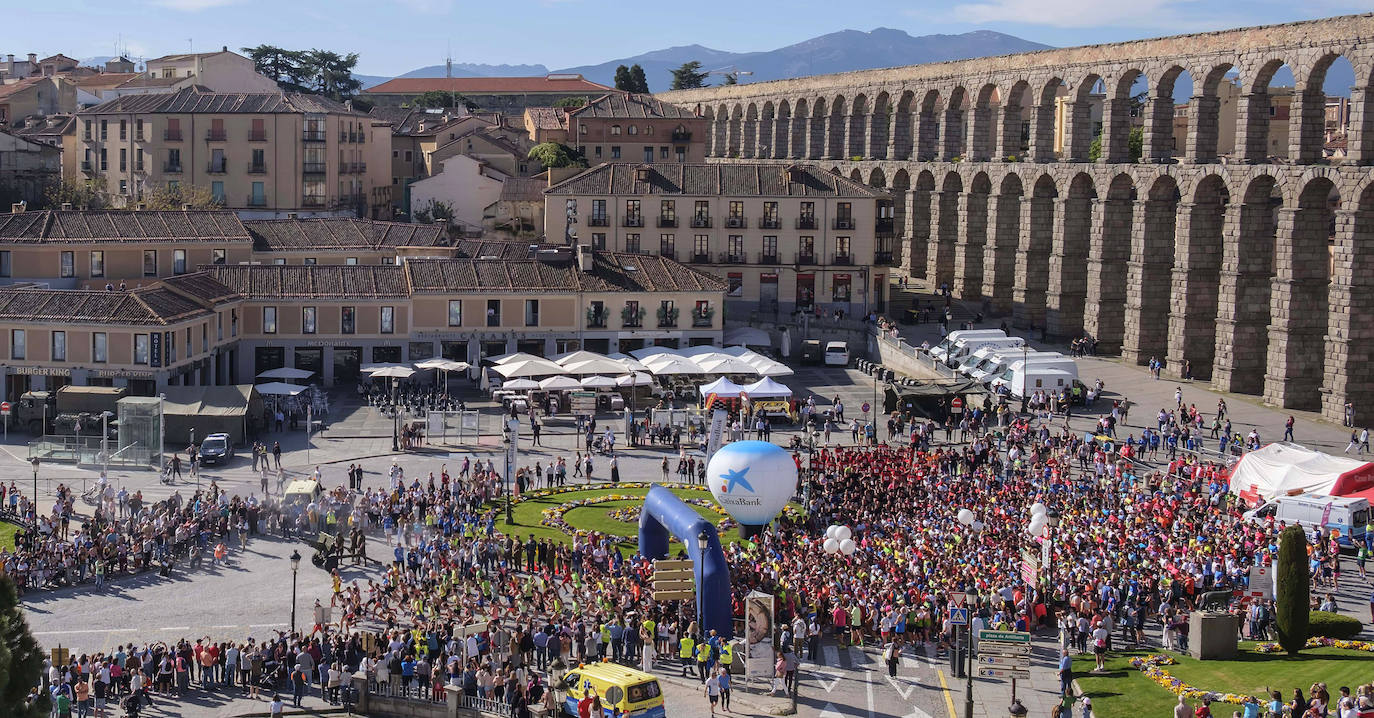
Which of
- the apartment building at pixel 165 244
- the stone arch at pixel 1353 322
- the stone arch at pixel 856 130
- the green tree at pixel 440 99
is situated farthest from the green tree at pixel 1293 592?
the green tree at pixel 440 99

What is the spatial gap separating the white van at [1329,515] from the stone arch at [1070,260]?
4037cm

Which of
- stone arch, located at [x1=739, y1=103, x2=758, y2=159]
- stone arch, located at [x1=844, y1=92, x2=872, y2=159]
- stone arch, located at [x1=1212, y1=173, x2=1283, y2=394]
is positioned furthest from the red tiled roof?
stone arch, located at [x1=1212, y1=173, x2=1283, y2=394]

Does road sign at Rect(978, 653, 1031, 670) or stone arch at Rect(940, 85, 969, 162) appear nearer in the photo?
road sign at Rect(978, 653, 1031, 670)

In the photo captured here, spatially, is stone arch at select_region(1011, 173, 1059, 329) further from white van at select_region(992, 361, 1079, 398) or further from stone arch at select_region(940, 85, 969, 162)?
white van at select_region(992, 361, 1079, 398)

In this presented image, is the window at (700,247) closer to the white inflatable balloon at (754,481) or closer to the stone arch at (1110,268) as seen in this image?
the stone arch at (1110,268)

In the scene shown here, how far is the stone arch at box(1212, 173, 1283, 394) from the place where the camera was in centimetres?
7494

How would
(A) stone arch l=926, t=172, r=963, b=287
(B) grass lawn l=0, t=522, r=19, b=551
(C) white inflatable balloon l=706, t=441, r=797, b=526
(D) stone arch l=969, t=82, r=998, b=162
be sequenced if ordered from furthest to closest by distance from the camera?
(A) stone arch l=926, t=172, r=963, b=287 < (D) stone arch l=969, t=82, r=998, b=162 < (B) grass lawn l=0, t=522, r=19, b=551 < (C) white inflatable balloon l=706, t=441, r=797, b=526

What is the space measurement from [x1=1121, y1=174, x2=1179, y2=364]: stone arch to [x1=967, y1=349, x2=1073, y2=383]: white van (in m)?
10.5

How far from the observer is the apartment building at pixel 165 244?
3125 inches

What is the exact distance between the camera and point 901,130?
116 meters

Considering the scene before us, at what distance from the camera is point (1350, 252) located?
6856cm

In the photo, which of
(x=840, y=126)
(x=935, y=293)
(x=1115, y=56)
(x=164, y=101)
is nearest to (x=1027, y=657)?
(x=1115, y=56)

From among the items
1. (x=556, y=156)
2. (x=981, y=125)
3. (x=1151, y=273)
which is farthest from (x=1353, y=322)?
(x=556, y=156)

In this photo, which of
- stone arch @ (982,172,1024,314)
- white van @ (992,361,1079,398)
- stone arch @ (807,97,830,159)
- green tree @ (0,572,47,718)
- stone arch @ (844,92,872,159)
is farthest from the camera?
stone arch @ (807,97,830,159)
